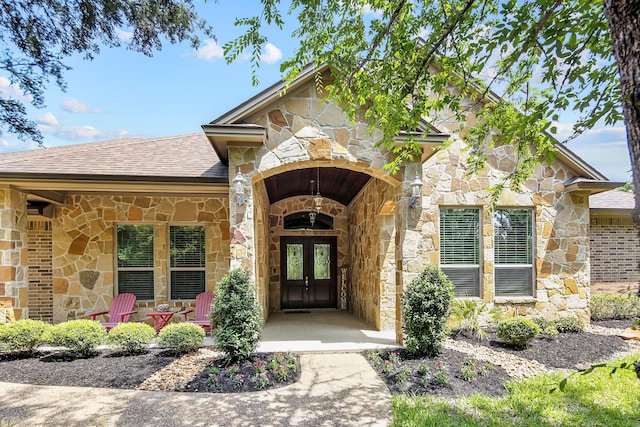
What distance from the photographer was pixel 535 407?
13.0 feet

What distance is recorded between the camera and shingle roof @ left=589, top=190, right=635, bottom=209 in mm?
8836

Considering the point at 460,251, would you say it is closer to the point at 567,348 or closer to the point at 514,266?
the point at 514,266

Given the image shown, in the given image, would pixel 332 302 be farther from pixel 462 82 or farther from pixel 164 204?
pixel 462 82

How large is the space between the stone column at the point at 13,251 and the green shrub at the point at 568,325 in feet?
34.6

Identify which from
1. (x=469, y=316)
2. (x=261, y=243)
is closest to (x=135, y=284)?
(x=261, y=243)

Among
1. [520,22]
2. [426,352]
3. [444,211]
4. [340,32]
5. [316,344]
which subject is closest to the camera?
[520,22]

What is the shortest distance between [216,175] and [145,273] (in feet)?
10.8

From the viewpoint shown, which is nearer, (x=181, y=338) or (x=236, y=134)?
(x=236, y=134)

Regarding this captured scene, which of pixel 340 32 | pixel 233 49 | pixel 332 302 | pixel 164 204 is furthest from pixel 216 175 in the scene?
pixel 332 302

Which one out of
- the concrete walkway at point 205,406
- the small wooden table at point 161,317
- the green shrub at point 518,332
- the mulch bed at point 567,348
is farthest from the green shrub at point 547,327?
the small wooden table at point 161,317

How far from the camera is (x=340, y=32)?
4398 millimetres

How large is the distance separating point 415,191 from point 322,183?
154 inches

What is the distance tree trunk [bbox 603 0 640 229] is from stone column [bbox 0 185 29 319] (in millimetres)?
8393

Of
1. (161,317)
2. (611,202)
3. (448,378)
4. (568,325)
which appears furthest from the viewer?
(611,202)
